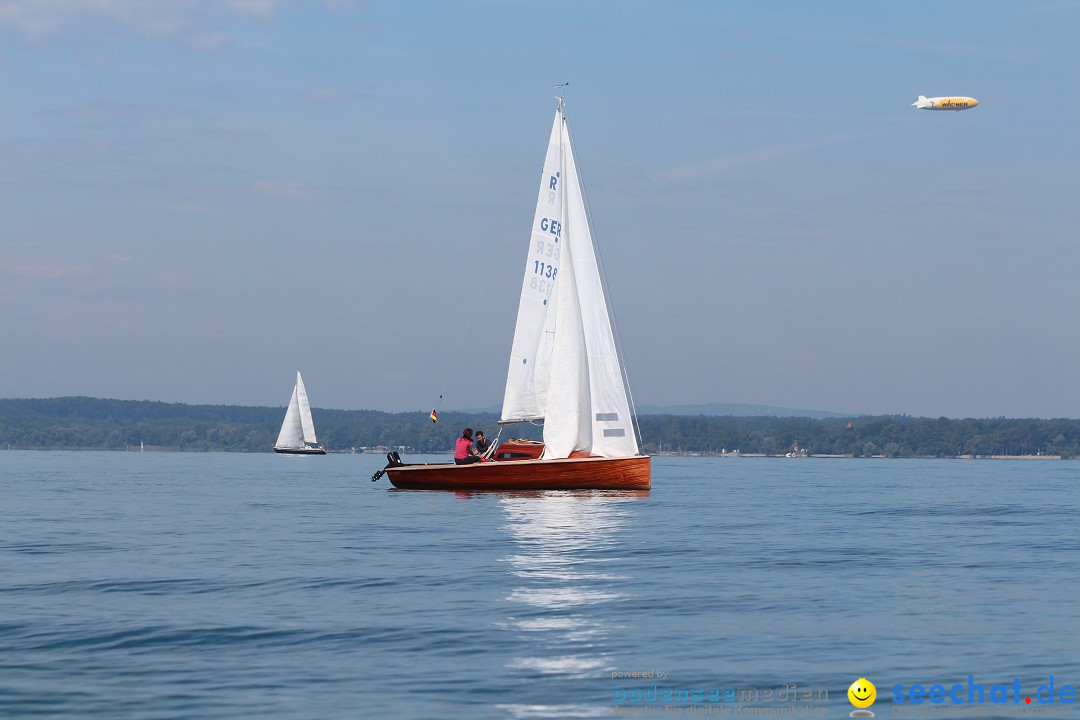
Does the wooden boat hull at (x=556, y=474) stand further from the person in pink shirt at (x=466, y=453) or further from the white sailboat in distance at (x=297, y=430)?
the white sailboat in distance at (x=297, y=430)

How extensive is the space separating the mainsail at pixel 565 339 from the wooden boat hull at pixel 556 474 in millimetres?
730

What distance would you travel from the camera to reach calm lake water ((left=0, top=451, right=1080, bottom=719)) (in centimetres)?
1466

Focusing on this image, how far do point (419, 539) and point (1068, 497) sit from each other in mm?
41350

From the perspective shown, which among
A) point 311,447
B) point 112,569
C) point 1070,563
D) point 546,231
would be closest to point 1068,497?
point 546,231

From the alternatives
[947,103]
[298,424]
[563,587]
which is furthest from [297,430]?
[563,587]

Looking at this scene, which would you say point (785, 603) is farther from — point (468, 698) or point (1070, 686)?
point (468, 698)

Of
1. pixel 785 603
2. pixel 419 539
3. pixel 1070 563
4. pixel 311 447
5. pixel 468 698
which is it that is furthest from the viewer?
pixel 311 447

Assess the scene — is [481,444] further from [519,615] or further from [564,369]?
[519,615]

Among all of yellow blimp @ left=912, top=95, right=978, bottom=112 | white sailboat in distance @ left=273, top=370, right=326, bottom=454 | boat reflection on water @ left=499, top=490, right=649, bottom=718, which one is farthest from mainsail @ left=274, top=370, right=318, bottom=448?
boat reflection on water @ left=499, top=490, right=649, bottom=718

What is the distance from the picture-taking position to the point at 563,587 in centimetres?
2348

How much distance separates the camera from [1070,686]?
587 inches

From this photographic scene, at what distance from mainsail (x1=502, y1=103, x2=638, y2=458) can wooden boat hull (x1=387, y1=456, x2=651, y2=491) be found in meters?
0.73

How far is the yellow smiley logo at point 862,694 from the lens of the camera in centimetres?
1410

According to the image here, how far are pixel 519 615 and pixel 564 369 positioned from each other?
2914cm
